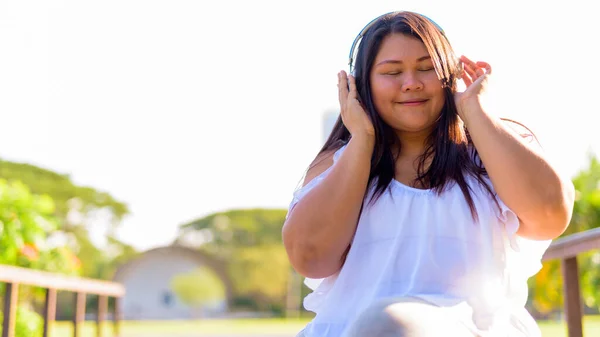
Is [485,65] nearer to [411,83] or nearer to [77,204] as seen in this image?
[411,83]

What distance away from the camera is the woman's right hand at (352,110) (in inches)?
66.8

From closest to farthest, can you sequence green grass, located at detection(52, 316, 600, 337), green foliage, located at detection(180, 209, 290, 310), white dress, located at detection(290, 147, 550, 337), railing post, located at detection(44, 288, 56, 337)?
white dress, located at detection(290, 147, 550, 337) → railing post, located at detection(44, 288, 56, 337) → green grass, located at detection(52, 316, 600, 337) → green foliage, located at detection(180, 209, 290, 310)

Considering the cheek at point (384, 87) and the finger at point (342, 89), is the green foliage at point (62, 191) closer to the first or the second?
the finger at point (342, 89)

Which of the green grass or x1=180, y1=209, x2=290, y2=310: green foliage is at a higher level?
the green grass

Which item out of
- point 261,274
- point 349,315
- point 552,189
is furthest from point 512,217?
point 261,274

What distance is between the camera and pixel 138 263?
40.4 metres

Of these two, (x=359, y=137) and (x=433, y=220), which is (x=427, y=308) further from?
(x=359, y=137)

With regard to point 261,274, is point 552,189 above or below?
above

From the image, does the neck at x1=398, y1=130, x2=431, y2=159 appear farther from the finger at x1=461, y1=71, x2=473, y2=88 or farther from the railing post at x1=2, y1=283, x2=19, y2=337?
the railing post at x1=2, y1=283, x2=19, y2=337

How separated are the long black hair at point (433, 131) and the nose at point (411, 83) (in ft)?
0.15

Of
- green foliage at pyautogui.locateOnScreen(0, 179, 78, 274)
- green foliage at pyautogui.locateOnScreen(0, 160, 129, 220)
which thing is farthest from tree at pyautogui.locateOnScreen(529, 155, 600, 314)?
green foliage at pyautogui.locateOnScreen(0, 160, 129, 220)

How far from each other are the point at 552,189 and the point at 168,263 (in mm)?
42149

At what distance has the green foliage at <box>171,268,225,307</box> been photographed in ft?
131

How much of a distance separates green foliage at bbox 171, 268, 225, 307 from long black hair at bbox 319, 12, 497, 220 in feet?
127
